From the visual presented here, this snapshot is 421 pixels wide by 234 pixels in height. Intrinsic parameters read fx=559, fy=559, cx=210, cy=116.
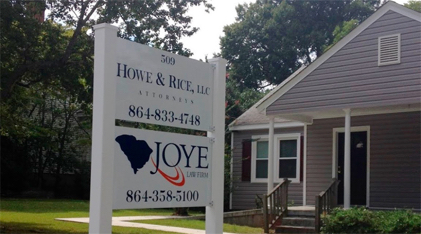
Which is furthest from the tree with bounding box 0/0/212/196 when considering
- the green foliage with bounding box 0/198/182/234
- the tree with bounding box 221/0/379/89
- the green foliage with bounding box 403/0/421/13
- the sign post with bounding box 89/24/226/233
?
the tree with bounding box 221/0/379/89

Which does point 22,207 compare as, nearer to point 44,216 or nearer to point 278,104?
point 44,216

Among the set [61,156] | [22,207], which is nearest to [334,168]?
[22,207]

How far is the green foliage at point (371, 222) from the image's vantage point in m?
10.4

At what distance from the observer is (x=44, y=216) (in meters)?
13.8

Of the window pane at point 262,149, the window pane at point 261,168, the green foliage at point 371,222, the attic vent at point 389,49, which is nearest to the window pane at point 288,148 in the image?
the window pane at point 262,149

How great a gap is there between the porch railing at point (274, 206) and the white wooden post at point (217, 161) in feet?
23.0

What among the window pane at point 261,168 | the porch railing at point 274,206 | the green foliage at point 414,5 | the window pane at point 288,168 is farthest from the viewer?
the green foliage at point 414,5

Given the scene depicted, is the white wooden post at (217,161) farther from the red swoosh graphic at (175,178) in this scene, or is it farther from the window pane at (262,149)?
the window pane at (262,149)

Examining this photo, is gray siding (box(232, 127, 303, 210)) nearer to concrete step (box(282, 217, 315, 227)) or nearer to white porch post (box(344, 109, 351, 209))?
concrete step (box(282, 217, 315, 227))

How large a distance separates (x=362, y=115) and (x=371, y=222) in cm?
426

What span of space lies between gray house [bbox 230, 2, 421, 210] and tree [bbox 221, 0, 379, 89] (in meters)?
21.1

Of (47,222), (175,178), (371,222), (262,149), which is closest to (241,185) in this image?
(262,149)

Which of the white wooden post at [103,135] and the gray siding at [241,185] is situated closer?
the white wooden post at [103,135]

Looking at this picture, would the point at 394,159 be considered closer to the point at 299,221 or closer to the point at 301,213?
the point at 301,213
